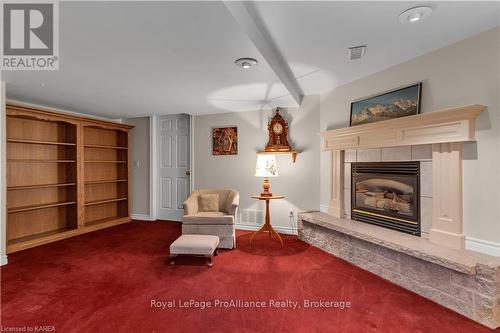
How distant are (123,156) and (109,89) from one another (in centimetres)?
233

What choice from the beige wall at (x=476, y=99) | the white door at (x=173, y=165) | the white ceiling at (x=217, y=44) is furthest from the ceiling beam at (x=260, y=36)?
the white door at (x=173, y=165)

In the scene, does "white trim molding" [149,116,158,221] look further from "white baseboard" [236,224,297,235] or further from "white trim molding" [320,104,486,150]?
"white trim molding" [320,104,486,150]

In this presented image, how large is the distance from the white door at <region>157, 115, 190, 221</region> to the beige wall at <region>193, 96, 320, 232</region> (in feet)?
1.14

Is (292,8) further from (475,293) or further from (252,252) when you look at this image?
(252,252)

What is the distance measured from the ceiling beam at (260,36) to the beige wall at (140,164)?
3.52m

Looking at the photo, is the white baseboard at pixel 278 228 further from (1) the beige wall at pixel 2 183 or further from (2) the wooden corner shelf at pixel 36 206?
(1) the beige wall at pixel 2 183

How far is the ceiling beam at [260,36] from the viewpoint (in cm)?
181

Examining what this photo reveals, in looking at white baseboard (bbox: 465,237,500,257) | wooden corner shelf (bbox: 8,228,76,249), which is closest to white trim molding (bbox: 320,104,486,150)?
white baseboard (bbox: 465,237,500,257)

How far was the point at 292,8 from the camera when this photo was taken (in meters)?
1.89

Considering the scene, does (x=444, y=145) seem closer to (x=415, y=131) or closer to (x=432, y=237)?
(x=415, y=131)

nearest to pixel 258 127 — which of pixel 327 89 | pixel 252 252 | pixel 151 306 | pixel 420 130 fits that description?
pixel 327 89

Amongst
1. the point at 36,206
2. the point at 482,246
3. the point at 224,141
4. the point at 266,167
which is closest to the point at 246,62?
the point at 266,167

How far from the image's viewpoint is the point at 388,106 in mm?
3029

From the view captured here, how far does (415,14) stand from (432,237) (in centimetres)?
206
